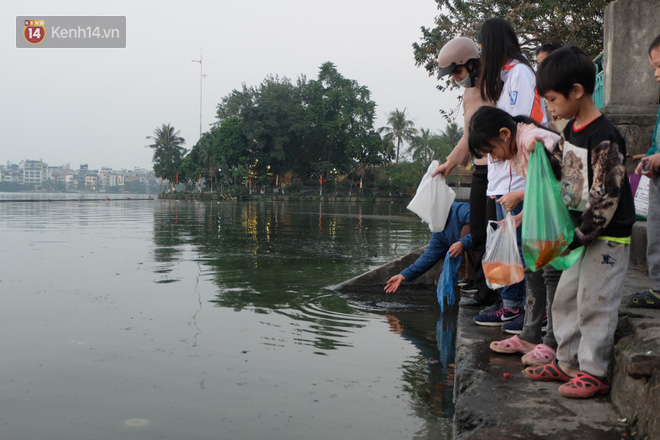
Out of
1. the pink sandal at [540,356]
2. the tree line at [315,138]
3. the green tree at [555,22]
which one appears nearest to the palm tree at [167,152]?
the tree line at [315,138]

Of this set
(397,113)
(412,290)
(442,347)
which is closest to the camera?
(442,347)

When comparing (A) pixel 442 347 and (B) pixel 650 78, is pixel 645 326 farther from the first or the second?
(B) pixel 650 78

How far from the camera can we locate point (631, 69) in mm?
5477

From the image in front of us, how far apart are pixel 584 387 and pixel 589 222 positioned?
0.58 m

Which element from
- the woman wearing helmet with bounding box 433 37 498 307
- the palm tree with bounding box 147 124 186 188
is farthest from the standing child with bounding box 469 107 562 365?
the palm tree with bounding box 147 124 186 188

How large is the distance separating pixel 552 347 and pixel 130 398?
6.30ft

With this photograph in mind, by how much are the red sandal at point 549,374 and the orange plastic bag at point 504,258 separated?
0.40 m

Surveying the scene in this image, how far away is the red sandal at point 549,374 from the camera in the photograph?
96.0 inches

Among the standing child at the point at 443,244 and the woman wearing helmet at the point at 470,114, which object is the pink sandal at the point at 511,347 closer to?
the woman wearing helmet at the point at 470,114

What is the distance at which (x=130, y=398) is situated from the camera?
2.97 m

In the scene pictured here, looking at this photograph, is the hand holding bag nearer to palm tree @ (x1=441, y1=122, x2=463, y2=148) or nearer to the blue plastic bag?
the blue plastic bag

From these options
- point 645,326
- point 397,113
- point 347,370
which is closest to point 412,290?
point 347,370

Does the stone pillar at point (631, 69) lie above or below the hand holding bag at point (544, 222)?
above

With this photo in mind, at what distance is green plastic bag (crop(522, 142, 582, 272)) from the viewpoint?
228 cm
